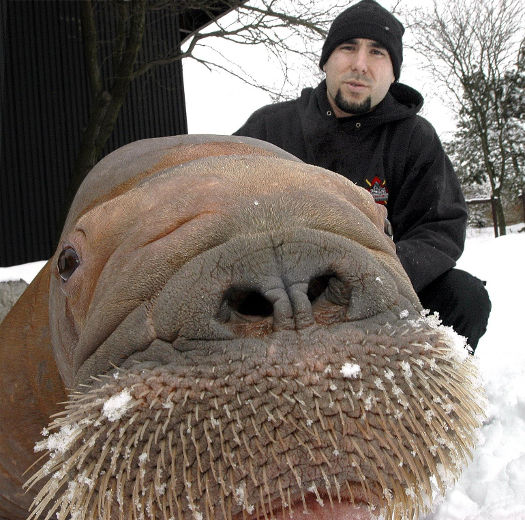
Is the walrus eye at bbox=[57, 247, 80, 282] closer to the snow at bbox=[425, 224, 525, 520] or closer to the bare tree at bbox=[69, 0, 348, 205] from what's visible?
the snow at bbox=[425, 224, 525, 520]

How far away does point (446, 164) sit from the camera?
179 inches

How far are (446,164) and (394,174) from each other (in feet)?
1.34

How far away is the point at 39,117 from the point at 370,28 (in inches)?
445

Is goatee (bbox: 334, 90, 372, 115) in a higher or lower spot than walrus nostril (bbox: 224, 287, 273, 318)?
higher

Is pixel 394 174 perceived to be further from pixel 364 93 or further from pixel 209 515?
pixel 209 515

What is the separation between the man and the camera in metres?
4.16

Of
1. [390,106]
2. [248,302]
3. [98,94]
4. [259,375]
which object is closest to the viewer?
[259,375]

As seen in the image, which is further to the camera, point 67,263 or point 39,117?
point 39,117

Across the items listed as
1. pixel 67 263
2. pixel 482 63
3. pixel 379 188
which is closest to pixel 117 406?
pixel 67 263

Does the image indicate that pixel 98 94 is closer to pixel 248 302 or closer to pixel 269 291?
pixel 248 302

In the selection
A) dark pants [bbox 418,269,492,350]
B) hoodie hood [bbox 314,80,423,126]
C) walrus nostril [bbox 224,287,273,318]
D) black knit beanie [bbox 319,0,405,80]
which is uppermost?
black knit beanie [bbox 319,0,405,80]

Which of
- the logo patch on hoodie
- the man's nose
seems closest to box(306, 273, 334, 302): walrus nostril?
the logo patch on hoodie

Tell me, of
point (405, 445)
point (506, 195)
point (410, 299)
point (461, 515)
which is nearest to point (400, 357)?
point (405, 445)

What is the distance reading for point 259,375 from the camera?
54.8 inches
